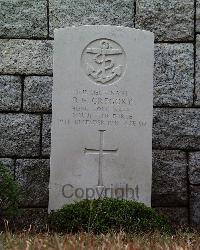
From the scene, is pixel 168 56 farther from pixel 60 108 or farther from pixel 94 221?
pixel 94 221

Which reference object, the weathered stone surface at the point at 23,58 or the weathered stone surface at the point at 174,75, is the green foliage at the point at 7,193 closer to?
the weathered stone surface at the point at 23,58

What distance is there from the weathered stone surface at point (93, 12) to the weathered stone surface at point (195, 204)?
1.62m

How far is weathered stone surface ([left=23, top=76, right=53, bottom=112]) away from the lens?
19.9ft

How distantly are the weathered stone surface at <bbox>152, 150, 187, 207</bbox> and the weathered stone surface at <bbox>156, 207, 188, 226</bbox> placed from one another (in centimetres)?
4

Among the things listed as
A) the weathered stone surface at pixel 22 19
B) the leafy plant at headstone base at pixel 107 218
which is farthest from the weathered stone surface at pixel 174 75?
the leafy plant at headstone base at pixel 107 218

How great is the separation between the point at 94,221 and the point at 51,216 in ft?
1.59

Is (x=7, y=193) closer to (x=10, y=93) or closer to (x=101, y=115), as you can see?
(x=101, y=115)

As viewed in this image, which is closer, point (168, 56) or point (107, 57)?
point (107, 57)

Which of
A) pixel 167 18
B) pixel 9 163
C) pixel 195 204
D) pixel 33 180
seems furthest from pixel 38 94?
pixel 195 204

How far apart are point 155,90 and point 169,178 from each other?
81 centimetres

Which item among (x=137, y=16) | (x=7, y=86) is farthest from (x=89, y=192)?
(x=137, y=16)

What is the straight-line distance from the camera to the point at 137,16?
20.4 ft

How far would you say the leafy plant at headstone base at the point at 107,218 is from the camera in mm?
4500

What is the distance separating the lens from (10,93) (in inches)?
240
